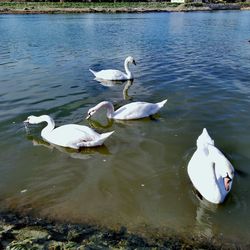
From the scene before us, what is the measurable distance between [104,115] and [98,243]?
570 centimetres

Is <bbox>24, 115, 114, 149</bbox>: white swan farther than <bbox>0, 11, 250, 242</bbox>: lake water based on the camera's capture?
Yes

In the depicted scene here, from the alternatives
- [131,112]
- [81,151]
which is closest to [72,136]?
[81,151]

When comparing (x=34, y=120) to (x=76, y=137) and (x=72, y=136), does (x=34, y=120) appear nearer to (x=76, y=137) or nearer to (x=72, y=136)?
(x=72, y=136)

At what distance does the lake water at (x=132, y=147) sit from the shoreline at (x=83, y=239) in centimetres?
19

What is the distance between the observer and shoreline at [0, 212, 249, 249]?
187 inches

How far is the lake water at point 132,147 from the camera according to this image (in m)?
5.69

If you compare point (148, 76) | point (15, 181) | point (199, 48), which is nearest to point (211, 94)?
point (148, 76)

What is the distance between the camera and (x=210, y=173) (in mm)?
5973

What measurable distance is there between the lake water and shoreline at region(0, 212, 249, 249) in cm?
19

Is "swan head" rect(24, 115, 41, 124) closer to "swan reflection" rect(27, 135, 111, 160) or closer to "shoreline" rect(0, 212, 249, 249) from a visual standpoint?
"swan reflection" rect(27, 135, 111, 160)

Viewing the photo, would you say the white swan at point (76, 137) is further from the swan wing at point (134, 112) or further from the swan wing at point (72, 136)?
the swan wing at point (134, 112)

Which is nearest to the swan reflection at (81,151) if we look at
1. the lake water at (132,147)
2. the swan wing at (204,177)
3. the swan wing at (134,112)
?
the lake water at (132,147)

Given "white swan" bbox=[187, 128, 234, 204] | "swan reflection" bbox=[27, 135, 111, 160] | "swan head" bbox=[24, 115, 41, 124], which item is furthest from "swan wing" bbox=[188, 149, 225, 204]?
"swan head" bbox=[24, 115, 41, 124]

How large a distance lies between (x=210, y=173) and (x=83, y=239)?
257 cm
